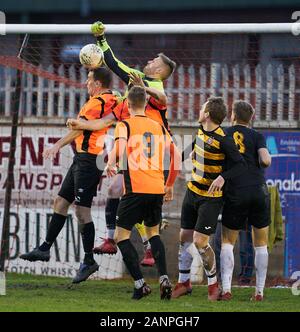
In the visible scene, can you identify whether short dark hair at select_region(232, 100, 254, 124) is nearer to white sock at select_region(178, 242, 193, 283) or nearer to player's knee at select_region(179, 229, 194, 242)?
player's knee at select_region(179, 229, 194, 242)

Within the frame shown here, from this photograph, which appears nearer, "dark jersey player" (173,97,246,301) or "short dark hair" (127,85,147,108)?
"short dark hair" (127,85,147,108)

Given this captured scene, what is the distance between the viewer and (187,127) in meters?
12.8

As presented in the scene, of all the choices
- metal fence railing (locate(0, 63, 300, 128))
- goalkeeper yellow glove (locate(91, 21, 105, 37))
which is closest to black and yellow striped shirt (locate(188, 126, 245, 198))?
goalkeeper yellow glove (locate(91, 21, 105, 37))

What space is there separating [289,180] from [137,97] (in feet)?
12.7

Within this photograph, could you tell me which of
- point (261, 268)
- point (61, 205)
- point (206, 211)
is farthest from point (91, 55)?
point (261, 268)

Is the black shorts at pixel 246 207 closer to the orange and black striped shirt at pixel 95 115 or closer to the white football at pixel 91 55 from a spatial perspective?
the orange and black striped shirt at pixel 95 115

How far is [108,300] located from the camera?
9156 millimetres

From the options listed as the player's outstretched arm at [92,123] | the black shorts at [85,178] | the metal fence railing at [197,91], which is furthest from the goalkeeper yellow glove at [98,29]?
the metal fence railing at [197,91]

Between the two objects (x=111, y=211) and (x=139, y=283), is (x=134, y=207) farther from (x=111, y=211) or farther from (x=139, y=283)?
(x=111, y=211)

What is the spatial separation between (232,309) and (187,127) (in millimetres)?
4535

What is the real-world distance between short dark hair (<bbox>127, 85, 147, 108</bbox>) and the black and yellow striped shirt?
710mm

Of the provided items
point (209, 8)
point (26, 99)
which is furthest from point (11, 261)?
point (209, 8)

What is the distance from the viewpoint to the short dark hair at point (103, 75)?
10039 mm

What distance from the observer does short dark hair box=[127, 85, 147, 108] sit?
8992 millimetres
